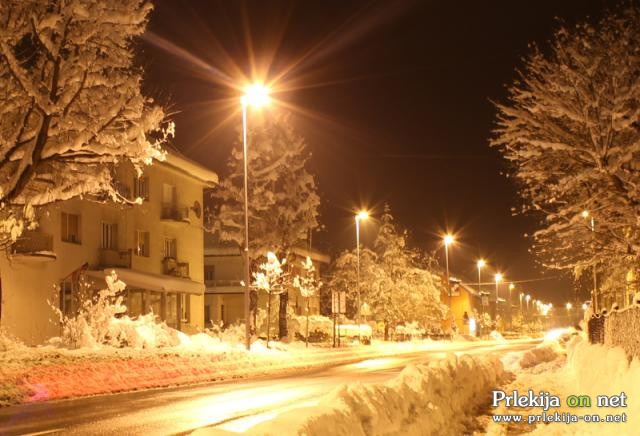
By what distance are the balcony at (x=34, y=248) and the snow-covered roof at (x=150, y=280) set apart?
3.32 metres

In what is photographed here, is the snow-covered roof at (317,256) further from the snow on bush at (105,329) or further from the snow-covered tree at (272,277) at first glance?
the snow on bush at (105,329)

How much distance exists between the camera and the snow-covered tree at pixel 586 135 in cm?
1783

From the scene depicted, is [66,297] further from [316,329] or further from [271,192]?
[316,329]

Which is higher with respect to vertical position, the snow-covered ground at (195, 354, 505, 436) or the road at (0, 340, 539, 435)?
the snow-covered ground at (195, 354, 505, 436)

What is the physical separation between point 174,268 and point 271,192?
296 inches

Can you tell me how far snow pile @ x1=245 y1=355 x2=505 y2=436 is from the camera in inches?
315

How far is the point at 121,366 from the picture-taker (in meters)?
23.0


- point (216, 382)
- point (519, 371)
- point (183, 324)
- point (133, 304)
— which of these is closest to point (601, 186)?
point (519, 371)

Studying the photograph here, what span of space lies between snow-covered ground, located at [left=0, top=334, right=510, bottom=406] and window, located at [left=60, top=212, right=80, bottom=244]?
6.99 metres

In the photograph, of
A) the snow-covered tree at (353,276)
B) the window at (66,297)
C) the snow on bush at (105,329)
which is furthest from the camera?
the snow-covered tree at (353,276)

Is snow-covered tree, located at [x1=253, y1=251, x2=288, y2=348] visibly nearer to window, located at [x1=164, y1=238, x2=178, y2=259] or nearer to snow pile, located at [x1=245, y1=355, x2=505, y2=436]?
window, located at [x1=164, y1=238, x2=178, y2=259]

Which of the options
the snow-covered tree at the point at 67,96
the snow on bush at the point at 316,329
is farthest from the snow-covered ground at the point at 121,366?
the snow on bush at the point at 316,329

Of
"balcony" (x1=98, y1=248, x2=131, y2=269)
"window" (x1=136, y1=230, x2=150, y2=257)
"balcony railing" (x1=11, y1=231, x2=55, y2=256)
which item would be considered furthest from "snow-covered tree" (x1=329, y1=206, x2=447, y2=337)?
"balcony railing" (x1=11, y1=231, x2=55, y2=256)

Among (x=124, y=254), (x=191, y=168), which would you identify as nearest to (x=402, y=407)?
(x=124, y=254)
